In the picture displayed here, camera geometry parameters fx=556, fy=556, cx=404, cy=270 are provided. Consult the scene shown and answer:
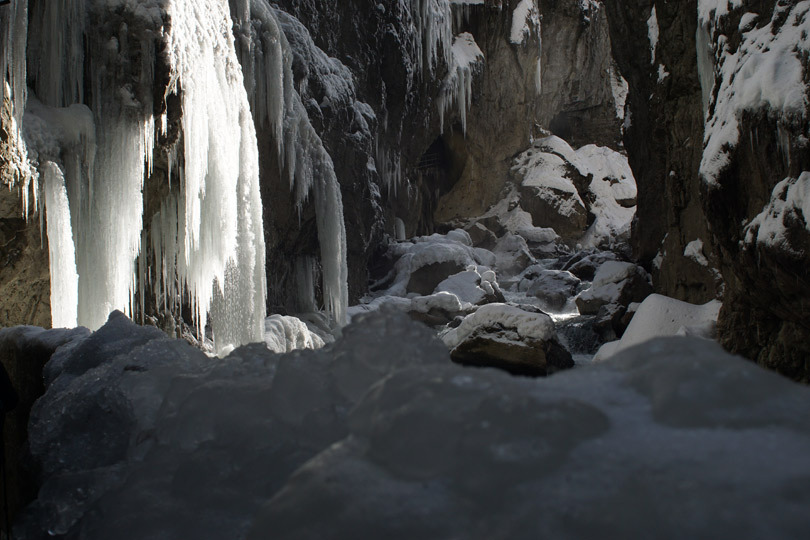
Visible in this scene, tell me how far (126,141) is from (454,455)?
570cm

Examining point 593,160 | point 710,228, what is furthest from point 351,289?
point 593,160

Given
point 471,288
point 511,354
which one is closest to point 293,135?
point 511,354

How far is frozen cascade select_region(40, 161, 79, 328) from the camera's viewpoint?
16.1ft

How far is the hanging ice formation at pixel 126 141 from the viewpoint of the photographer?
16.8 feet

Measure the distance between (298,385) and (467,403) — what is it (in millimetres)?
592

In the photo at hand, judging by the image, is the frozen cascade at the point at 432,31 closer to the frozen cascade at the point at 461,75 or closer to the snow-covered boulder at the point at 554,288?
the frozen cascade at the point at 461,75

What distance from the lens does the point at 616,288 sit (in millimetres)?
12039

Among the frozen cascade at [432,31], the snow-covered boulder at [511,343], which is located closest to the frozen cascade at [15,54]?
the snow-covered boulder at [511,343]

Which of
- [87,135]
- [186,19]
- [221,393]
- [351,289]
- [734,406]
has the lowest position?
[351,289]

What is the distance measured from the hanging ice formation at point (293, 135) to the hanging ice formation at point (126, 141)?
187 cm

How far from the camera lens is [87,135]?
5266mm

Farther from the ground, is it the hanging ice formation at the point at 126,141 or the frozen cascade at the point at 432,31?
the frozen cascade at the point at 432,31

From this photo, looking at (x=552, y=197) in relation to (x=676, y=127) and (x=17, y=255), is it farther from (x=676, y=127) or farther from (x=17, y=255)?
(x=17, y=255)

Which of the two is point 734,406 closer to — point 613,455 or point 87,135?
point 613,455
